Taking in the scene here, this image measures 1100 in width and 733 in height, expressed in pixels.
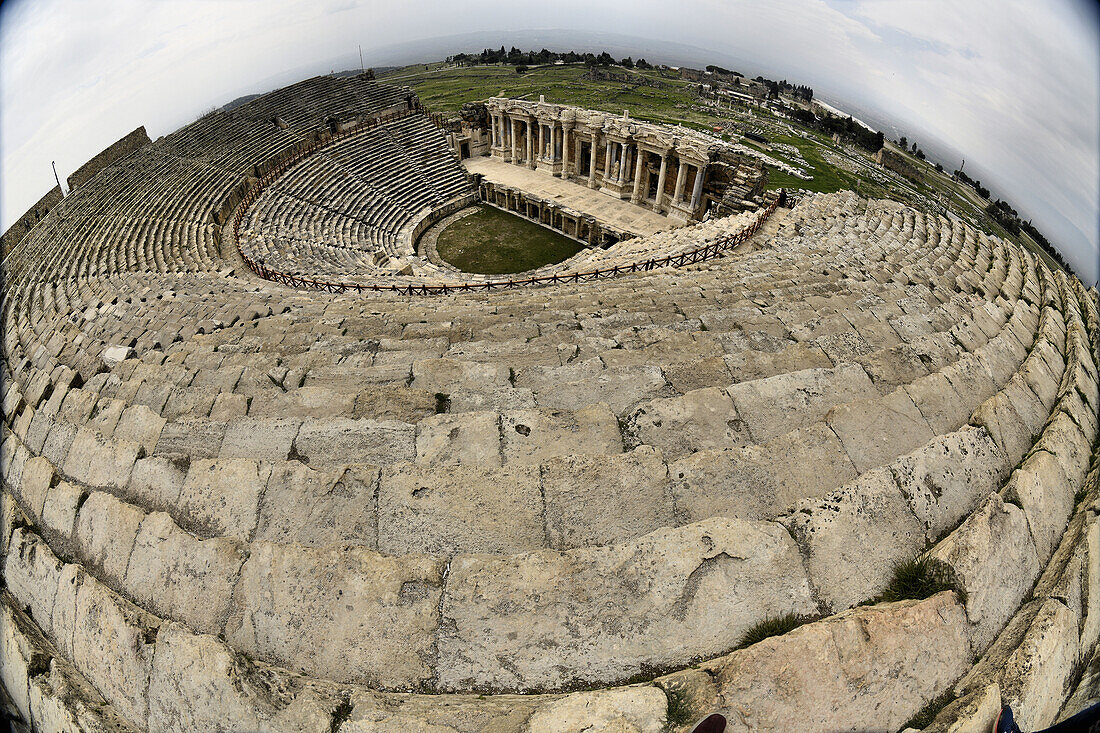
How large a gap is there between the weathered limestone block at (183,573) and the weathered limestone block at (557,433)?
2464 millimetres

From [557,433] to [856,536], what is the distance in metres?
2.73

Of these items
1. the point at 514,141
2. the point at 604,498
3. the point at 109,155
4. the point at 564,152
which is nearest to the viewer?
the point at 604,498

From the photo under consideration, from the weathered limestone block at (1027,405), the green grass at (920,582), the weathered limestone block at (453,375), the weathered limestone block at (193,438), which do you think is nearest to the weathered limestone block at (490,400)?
the weathered limestone block at (453,375)

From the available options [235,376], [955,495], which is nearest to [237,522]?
[235,376]

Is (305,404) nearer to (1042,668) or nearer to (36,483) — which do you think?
(36,483)

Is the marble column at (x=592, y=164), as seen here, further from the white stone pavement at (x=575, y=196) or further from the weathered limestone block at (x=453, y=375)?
the weathered limestone block at (x=453, y=375)

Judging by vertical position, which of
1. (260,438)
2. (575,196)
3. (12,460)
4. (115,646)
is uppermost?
(115,646)

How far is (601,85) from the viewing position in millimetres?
80125

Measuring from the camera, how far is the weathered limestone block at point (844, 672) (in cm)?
284

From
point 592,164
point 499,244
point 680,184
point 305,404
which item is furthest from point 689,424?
point 592,164

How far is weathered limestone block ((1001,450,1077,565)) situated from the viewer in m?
4.19

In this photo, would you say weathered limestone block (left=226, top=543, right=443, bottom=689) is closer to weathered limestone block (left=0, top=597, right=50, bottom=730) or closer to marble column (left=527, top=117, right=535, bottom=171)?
weathered limestone block (left=0, top=597, right=50, bottom=730)

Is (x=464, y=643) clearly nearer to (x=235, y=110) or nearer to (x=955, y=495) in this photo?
(x=955, y=495)

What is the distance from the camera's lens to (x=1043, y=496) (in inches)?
175
